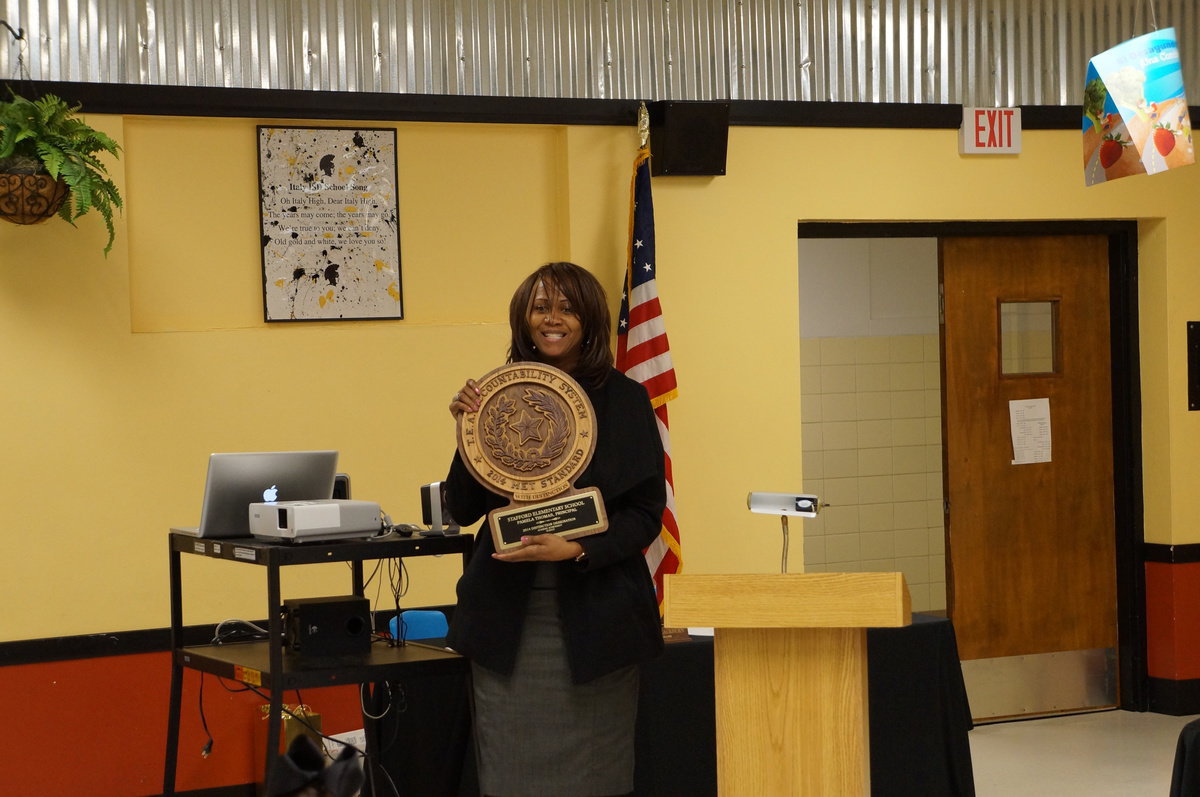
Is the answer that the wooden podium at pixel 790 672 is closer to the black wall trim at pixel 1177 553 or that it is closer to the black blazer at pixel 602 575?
the black blazer at pixel 602 575

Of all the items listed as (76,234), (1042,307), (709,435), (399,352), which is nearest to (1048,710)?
(1042,307)

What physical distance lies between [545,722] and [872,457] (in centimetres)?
469

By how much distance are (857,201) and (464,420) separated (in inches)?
111

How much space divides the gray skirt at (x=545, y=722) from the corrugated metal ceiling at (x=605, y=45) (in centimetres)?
261

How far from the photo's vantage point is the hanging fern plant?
379cm

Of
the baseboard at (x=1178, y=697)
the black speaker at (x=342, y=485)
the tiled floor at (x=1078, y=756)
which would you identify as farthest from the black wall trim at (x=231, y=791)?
the baseboard at (x=1178, y=697)

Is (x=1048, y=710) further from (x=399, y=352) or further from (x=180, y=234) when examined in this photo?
(x=180, y=234)

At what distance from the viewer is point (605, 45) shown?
4855 millimetres

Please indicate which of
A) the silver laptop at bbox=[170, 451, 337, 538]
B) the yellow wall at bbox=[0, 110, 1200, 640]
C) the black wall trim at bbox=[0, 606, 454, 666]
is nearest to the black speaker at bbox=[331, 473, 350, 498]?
the silver laptop at bbox=[170, 451, 337, 538]

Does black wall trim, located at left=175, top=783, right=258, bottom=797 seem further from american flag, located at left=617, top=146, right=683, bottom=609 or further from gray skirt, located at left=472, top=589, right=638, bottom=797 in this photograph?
gray skirt, located at left=472, top=589, right=638, bottom=797

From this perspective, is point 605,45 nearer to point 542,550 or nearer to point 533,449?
point 533,449

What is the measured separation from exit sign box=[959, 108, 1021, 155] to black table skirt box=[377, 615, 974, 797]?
2063 millimetres

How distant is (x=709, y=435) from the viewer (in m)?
4.84

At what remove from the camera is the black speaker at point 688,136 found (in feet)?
15.2
